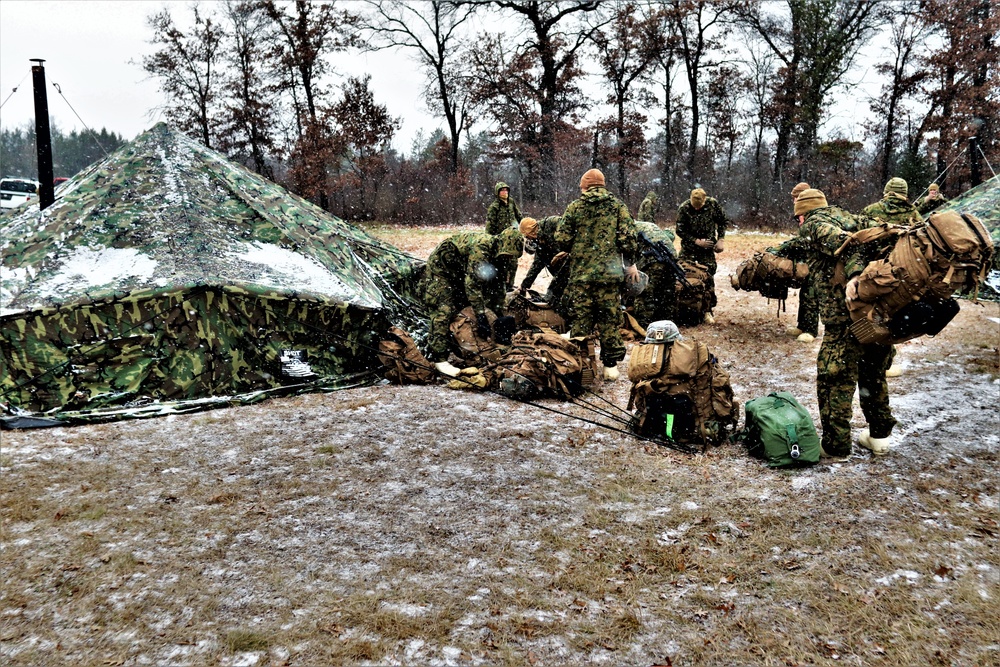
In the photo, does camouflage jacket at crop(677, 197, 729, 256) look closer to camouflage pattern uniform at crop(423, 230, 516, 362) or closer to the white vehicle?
camouflage pattern uniform at crop(423, 230, 516, 362)

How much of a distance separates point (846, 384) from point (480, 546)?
2784 millimetres

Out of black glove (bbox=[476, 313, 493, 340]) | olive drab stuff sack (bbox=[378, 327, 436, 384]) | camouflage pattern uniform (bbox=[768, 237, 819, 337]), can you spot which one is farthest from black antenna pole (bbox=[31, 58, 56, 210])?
camouflage pattern uniform (bbox=[768, 237, 819, 337])

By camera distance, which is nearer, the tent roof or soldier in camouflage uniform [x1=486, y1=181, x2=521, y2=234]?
the tent roof

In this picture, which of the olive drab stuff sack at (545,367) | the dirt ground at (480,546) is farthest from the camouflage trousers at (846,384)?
the olive drab stuff sack at (545,367)

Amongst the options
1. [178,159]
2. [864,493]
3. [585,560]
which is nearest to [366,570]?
[585,560]

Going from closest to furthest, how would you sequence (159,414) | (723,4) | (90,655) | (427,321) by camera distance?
(90,655), (159,414), (427,321), (723,4)

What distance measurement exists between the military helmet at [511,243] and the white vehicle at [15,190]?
66.2 feet

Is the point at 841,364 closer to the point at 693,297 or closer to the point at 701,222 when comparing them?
the point at 693,297

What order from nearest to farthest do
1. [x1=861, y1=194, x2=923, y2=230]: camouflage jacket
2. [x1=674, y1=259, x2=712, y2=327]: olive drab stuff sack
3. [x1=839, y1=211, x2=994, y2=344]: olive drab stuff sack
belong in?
1. [x1=839, y1=211, x2=994, y2=344]: olive drab stuff sack
2. [x1=861, y1=194, x2=923, y2=230]: camouflage jacket
3. [x1=674, y1=259, x2=712, y2=327]: olive drab stuff sack

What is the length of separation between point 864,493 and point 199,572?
12.8 ft

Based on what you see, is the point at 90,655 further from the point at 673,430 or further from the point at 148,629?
the point at 673,430

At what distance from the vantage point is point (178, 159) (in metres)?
7.03

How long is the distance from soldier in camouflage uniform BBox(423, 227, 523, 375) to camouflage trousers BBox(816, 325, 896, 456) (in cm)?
312

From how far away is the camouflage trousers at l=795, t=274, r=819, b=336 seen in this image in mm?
8258
